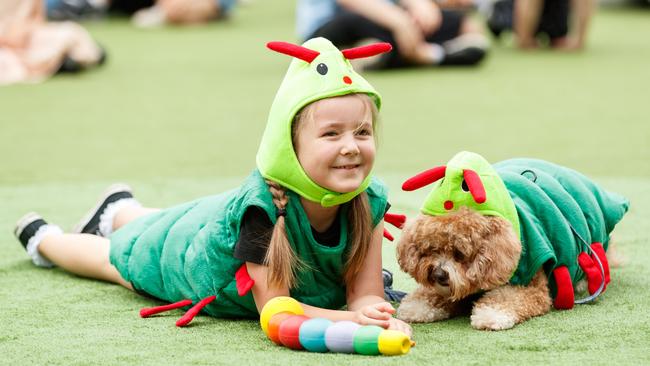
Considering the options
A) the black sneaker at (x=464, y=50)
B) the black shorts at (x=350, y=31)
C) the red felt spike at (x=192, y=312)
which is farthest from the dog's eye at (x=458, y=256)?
the black sneaker at (x=464, y=50)

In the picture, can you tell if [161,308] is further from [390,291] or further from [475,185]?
[475,185]

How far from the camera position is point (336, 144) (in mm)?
2922

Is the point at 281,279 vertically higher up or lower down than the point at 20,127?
higher up

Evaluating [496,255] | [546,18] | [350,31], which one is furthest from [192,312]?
[546,18]

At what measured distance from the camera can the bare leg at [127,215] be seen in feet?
13.4

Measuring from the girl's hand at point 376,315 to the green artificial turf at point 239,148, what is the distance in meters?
0.12

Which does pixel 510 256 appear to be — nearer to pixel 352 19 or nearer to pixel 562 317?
pixel 562 317

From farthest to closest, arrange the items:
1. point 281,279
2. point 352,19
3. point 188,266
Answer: point 352,19 < point 188,266 < point 281,279

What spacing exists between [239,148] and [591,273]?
3275 mm

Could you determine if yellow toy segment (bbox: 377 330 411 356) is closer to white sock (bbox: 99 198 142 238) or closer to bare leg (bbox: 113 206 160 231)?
bare leg (bbox: 113 206 160 231)

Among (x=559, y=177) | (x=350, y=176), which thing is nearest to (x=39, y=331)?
(x=350, y=176)

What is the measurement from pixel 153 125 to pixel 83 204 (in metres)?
2.11

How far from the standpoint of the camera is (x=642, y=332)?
291 cm

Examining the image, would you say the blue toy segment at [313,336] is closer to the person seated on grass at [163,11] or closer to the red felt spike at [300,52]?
the red felt spike at [300,52]
